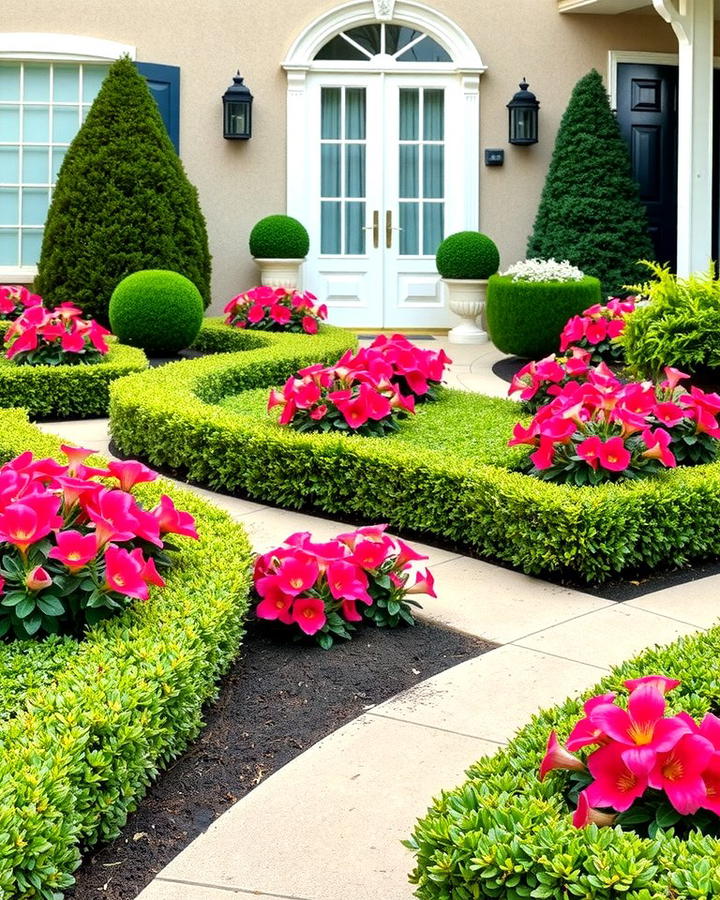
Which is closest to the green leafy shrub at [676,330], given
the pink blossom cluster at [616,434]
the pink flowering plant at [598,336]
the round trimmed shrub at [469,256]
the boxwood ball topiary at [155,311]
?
the pink flowering plant at [598,336]

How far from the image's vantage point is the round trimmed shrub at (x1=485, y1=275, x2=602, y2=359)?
9.16m

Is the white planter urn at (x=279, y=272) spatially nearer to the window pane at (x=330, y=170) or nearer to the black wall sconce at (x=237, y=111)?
the window pane at (x=330, y=170)

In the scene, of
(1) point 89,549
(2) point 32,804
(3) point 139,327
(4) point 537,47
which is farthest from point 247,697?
(4) point 537,47

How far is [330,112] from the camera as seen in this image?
11.9m

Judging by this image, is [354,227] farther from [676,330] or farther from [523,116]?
[676,330]

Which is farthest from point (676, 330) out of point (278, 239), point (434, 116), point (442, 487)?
point (434, 116)

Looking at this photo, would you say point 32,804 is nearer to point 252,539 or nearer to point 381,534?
point 381,534

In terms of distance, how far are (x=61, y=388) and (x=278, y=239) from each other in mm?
4153

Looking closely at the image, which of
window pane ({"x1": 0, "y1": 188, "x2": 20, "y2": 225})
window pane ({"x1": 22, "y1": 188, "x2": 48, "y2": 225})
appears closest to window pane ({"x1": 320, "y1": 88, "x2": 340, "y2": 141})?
window pane ({"x1": 22, "y1": 188, "x2": 48, "y2": 225})

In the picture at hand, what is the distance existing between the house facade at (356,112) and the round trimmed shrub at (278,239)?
1.42 ft

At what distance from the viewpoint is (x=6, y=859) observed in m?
2.05

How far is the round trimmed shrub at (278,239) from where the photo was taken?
1134cm

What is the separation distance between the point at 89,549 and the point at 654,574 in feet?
7.61

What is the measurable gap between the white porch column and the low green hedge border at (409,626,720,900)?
8244 millimetres
